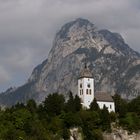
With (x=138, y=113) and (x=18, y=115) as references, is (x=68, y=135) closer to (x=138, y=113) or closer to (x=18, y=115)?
(x=18, y=115)

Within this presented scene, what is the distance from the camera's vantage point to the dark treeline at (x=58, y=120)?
321 ft

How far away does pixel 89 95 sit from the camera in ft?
412

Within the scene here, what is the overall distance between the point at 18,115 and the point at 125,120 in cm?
2075

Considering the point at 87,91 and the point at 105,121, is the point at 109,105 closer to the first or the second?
the point at 87,91

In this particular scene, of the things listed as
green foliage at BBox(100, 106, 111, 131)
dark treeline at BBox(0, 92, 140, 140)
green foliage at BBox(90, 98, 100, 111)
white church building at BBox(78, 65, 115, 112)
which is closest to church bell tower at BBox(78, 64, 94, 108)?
white church building at BBox(78, 65, 115, 112)

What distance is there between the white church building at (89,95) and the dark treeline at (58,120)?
237 inches

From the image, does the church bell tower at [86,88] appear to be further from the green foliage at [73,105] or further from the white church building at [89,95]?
the green foliage at [73,105]

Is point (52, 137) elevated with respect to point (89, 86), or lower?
lower

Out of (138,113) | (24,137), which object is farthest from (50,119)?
(138,113)

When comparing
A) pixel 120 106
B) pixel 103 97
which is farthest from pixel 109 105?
pixel 103 97

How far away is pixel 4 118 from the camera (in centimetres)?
10444

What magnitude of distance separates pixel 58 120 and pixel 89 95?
22.1m

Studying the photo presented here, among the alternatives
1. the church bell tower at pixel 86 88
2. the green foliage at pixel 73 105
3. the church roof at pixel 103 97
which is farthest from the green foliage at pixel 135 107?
the green foliage at pixel 73 105

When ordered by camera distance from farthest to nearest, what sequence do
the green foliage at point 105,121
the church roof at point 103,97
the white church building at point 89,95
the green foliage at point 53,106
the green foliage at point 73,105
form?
the church roof at point 103,97
the white church building at point 89,95
the green foliage at point 73,105
the green foliage at point 53,106
the green foliage at point 105,121
